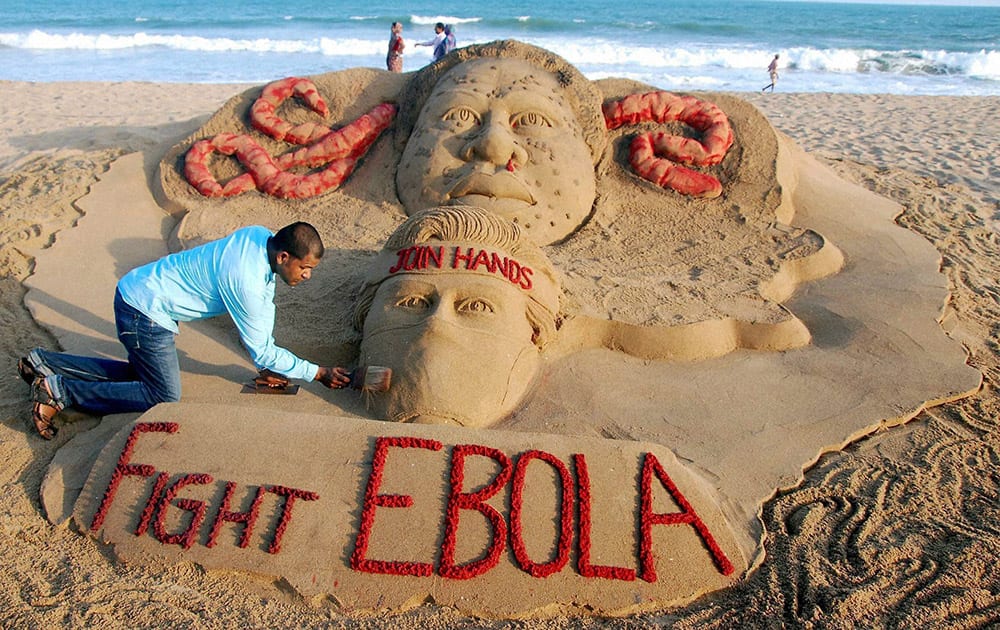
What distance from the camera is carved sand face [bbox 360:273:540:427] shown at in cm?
328

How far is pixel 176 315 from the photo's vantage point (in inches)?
128

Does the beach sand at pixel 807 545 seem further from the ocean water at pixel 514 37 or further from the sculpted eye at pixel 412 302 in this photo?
the ocean water at pixel 514 37

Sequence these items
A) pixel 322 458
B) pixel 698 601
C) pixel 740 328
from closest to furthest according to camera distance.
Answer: pixel 698 601 → pixel 322 458 → pixel 740 328

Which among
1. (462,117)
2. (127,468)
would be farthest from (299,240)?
(462,117)

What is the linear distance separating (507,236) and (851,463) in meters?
1.97

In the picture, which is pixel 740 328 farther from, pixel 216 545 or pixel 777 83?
pixel 777 83

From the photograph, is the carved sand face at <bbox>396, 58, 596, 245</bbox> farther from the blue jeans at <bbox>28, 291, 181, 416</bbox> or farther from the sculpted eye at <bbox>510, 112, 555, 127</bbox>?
the blue jeans at <bbox>28, 291, 181, 416</bbox>

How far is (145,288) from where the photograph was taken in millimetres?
3160

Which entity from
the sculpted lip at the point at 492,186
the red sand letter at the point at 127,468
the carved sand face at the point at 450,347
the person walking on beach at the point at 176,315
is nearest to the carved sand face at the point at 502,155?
the sculpted lip at the point at 492,186

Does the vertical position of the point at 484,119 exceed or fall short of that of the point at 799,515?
it exceeds it

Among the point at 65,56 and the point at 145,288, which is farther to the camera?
the point at 65,56

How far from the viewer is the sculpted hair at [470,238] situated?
3.74 meters

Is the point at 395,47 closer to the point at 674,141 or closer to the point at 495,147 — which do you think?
the point at 674,141

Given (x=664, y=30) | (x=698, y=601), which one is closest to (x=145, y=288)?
(x=698, y=601)
